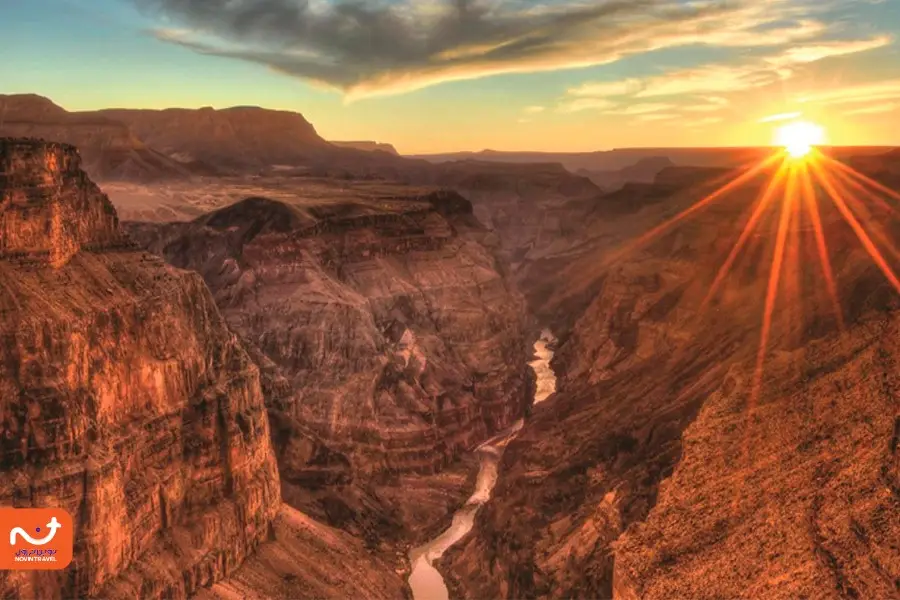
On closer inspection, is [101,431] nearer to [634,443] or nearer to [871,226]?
[634,443]

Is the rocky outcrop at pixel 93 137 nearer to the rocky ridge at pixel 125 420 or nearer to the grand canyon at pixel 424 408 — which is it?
the grand canyon at pixel 424 408

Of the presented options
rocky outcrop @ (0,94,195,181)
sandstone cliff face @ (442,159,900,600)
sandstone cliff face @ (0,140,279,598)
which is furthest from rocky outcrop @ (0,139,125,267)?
rocky outcrop @ (0,94,195,181)

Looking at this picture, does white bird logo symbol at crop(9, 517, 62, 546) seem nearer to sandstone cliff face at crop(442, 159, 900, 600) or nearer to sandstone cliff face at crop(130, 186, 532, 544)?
sandstone cliff face at crop(442, 159, 900, 600)

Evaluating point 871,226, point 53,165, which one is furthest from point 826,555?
point 871,226

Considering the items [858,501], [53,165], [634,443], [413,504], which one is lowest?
[413,504]

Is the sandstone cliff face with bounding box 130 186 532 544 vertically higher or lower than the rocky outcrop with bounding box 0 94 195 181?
lower

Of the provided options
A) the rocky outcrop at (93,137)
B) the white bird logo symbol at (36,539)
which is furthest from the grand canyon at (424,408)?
the rocky outcrop at (93,137)
